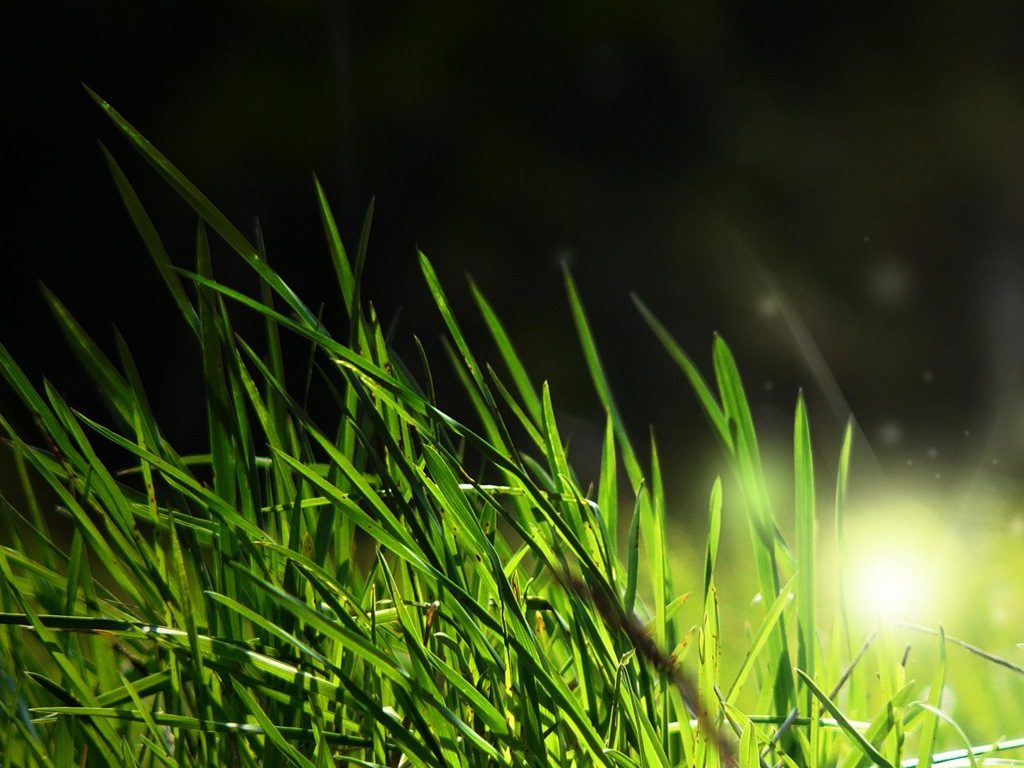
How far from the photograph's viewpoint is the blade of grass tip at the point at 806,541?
0.30 metres

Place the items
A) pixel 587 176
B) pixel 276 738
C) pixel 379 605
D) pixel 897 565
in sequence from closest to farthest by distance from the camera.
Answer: pixel 276 738, pixel 379 605, pixel 897 565, pixel 587 176

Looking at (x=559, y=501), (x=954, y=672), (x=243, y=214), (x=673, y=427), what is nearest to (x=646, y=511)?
(x=559, y=501)

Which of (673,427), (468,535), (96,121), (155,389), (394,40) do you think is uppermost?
(394,40)

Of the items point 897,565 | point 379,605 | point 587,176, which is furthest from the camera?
point 587,176

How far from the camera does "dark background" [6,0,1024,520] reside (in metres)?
1.78

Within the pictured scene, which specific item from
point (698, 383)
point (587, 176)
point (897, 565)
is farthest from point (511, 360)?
point (587, 176)

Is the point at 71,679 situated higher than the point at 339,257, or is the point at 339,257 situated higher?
the point at 339,257

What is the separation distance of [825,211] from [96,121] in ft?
4.56

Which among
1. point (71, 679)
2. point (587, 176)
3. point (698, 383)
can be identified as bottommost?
point (71, 679)

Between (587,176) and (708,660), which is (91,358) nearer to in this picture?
(708,660)

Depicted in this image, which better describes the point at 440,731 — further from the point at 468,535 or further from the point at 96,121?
the point at 96,121

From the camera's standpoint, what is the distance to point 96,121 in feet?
5.97

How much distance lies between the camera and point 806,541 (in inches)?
11.8

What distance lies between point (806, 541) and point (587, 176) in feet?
5.89
